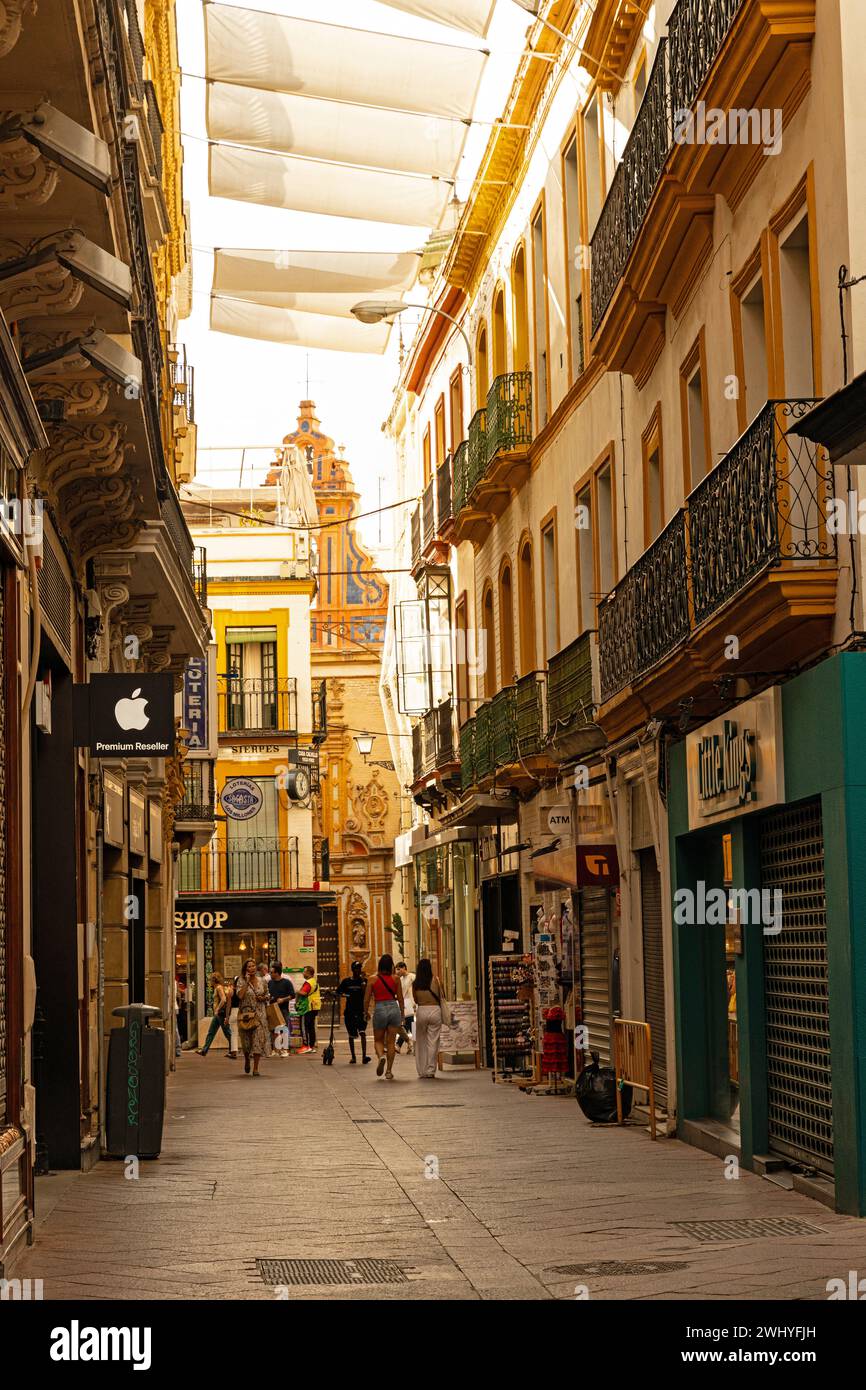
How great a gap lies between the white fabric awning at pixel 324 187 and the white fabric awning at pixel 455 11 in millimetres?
4954

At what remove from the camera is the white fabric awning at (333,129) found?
26.0m

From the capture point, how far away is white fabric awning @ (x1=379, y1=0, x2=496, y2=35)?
22656 millimetres

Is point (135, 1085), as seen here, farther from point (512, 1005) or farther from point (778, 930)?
point (512, 1005)

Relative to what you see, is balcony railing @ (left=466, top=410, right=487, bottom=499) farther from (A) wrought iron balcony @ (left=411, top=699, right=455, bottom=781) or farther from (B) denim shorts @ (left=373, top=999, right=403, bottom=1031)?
(B) denim shorts @ (left=373, top=999, right=403, bottom=1031)

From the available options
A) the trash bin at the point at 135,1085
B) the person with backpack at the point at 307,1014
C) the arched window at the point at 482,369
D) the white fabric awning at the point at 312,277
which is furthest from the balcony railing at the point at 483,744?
the trash bin at the point at 135,1085

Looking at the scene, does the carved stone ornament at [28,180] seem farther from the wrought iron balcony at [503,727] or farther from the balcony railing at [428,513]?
the balcony railing at [428,513]

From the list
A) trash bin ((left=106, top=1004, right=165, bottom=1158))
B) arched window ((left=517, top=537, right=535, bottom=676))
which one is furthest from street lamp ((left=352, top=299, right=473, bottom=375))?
trash bin ((left=106, top=1004, right=165, bottom=1158))

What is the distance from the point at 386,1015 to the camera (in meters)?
28.3

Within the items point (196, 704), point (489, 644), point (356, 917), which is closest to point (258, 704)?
point (196, 704)

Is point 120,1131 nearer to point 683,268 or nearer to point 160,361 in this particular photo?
point 160,361

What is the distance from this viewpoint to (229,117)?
86.1 ft

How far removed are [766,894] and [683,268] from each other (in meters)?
5.92

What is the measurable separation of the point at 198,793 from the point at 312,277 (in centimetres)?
1512

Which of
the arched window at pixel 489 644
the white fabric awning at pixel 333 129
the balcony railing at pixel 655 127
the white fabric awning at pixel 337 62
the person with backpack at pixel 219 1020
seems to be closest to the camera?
the balcony railing at pixel 655 127
